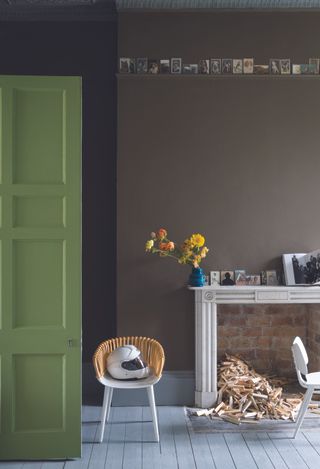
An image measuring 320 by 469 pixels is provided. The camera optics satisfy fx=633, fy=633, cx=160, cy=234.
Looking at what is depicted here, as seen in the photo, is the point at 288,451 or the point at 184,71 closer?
the point at 288,451

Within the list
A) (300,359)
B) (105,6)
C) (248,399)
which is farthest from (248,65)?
(248,399)

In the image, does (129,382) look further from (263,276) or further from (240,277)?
(263,276)

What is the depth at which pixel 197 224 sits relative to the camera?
639 centimetres

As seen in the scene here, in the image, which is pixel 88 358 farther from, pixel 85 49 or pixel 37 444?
pixel 85 49

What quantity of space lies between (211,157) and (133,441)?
2869 mm

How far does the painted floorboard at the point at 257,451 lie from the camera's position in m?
4.63

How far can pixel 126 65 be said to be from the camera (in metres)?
6.35

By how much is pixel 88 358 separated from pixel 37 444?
2.16 meters

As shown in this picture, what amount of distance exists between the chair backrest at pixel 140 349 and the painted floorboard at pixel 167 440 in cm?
51

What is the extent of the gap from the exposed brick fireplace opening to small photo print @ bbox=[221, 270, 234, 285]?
602 mm

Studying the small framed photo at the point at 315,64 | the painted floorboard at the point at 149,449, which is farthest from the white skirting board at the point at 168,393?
the small framed photo at the point at 315,64

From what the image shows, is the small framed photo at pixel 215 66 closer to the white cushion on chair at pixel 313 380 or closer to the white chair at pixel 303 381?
the white chair at pixel 303 381

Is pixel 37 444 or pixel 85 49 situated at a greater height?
pixel 85 49

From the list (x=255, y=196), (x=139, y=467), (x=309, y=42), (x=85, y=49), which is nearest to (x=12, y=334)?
(x=139, y=467)
